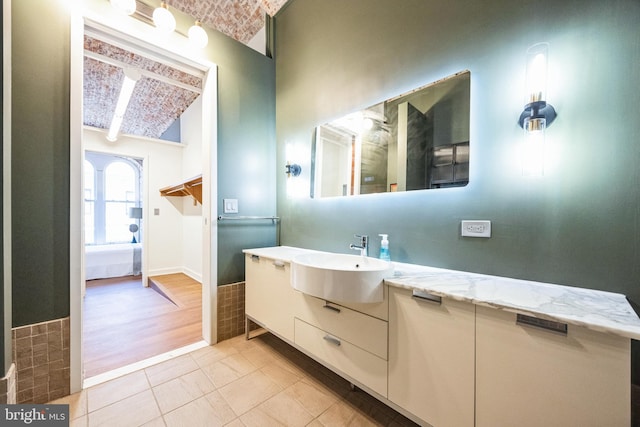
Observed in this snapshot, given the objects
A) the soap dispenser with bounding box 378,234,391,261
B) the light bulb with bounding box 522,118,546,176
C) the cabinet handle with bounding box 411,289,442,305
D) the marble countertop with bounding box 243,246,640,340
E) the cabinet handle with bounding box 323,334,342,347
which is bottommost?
the cabinet handle with bounding box 323,334,342,347

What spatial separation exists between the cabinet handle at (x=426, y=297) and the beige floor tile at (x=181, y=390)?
139 centimetres

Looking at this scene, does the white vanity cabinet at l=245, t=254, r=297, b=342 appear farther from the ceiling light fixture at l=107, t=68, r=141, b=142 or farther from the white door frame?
the ceiling light fixture at l=107, t=68, r=141, b=142

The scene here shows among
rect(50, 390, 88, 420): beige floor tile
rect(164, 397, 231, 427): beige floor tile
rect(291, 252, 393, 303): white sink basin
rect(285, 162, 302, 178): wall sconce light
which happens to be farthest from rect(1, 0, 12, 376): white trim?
rect(285, 162, 302, 178): wall sconce light

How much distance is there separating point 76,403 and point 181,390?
0.54 m

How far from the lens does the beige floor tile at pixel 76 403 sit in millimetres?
1286

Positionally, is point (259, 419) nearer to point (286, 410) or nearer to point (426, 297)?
point (286, 410)

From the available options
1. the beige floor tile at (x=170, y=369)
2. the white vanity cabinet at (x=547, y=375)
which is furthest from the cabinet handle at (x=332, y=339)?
the beige floor tile at (x=170, y=369)

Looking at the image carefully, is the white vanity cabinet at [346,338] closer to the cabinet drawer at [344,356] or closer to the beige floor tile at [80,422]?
the cabinet drawer at [344,356]

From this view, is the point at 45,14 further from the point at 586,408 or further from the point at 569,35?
the point at 586,408

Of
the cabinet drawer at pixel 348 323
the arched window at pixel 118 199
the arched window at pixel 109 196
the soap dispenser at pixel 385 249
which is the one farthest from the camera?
Answer: the arched window at pixel 118 199

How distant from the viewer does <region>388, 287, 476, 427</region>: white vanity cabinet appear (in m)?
0.90

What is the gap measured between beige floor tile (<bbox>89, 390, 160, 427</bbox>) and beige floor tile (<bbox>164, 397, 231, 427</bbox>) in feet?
0.32

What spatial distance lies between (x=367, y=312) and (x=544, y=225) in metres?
0.88

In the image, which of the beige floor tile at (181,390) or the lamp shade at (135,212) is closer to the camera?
the beige floor tile at (181,390)
